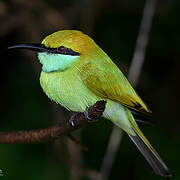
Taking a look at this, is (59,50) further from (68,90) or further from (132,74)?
(132,74)

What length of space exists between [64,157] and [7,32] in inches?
50.8

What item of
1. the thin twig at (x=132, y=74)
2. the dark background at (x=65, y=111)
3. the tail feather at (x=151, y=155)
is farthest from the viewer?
the dark background at (x=65, y=111)

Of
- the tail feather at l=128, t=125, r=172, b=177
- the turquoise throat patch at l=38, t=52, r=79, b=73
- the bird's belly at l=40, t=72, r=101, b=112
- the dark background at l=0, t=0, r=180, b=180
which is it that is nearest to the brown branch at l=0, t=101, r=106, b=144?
the bird's belly at l=40, t=72, r=101, b=112

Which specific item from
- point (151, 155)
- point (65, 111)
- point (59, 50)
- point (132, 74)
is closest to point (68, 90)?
point (59, 50)

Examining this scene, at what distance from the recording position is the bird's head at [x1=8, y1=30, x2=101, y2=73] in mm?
2111

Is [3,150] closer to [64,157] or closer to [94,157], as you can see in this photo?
[64,157]

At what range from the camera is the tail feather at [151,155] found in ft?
7.77

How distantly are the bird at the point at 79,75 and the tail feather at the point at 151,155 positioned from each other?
0.19 m

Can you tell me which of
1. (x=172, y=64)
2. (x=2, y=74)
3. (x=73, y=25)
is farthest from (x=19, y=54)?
(x=172, y=64)

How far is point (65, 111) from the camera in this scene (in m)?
3.82

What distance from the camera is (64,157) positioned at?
332 centimetres

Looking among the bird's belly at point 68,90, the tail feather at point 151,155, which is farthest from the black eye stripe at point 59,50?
the tail feather at point 151,155

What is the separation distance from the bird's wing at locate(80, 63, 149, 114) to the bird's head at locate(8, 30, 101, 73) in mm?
88

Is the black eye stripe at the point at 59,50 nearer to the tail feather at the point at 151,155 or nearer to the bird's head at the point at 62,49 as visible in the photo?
the bird's head at the point at 62,49
